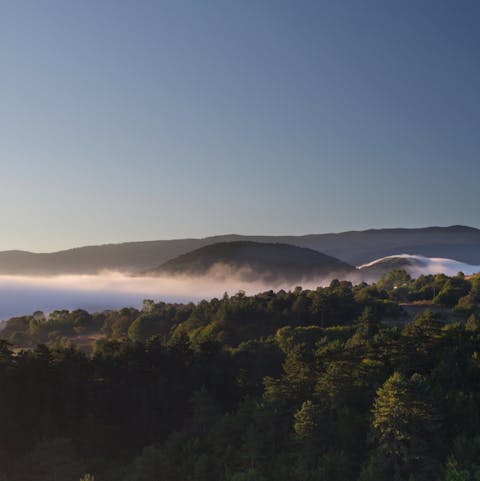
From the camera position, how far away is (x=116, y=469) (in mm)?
60094

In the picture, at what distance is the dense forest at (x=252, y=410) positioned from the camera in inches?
2010

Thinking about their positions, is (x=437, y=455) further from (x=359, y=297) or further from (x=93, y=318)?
(x=93, y=318)

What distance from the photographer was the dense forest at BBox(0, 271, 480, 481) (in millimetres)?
51062

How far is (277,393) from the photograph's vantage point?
217 ft

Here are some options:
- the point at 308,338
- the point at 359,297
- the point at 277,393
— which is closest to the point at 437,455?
the point at 277,393

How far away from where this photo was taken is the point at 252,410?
6462 cm

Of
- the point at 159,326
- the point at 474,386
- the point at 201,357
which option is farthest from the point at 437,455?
the point at 159,326

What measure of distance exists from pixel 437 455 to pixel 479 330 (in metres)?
35.9

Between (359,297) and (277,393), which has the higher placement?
(359,297)

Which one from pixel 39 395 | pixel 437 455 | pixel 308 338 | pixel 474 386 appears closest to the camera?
pixel 437 455

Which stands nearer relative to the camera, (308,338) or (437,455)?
(437,455)

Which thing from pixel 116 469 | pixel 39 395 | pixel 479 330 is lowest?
pixel 116 469

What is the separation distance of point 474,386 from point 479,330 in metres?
20.2

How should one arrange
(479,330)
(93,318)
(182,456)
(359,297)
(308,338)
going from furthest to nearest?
(93,318) → (359,297) → (308,338) → (479,330) → (182,456)
